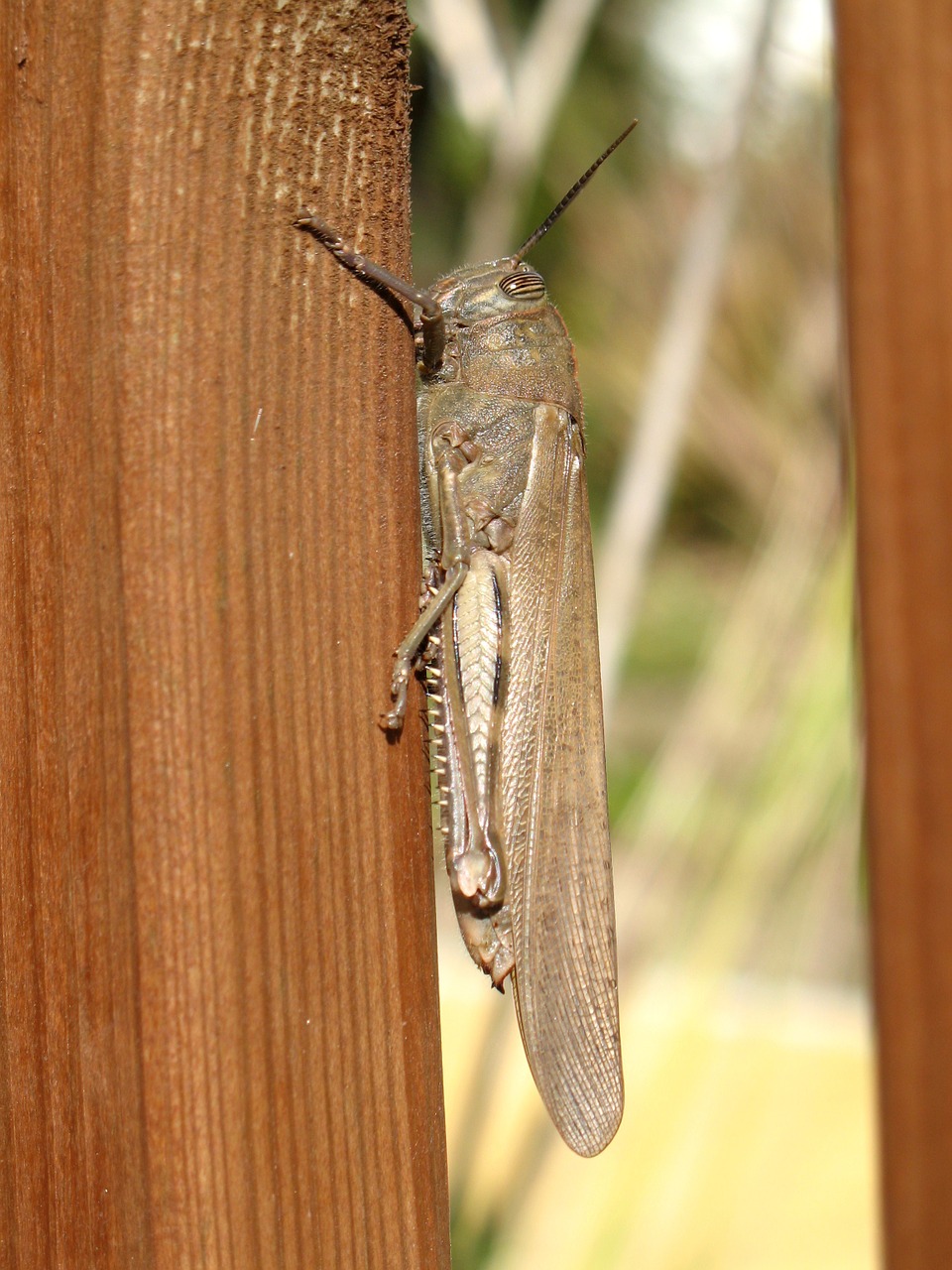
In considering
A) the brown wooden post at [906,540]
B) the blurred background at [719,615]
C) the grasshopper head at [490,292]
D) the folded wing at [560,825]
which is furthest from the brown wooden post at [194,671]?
the blurred background at [719,615]

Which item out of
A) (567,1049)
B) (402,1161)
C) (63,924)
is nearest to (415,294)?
(63,924)

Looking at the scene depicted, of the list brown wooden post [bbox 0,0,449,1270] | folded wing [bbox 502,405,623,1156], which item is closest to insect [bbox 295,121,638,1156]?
folded wing [bbox 502,405,623,1156]

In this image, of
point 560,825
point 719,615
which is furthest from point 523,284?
point 719,615

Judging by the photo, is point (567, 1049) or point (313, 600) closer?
point (313, 600)

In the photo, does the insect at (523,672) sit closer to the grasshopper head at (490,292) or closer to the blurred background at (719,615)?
the grasshopper head at (490,292)

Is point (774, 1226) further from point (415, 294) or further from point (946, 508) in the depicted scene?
point (415, 294)

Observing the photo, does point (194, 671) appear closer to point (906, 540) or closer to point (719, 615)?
point (906, 540)
